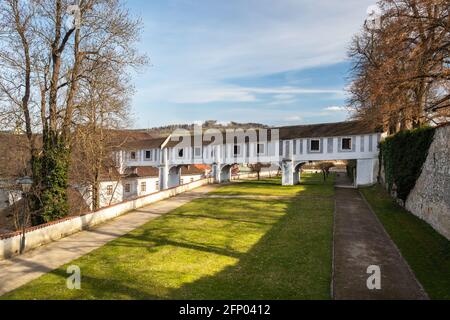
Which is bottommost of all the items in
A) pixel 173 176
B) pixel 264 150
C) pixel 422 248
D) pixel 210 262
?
pixel 210 262

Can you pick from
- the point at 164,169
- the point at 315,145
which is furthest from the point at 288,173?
the point at 164,169

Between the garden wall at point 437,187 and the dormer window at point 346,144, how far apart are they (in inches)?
740

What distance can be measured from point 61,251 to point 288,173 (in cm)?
2830

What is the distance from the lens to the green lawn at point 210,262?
9.22 metres

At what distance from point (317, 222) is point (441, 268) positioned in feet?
24.9

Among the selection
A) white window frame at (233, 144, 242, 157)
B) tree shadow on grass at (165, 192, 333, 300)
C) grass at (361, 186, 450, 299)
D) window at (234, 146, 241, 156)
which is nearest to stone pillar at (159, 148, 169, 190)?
white window frame at (233, 144, 242, 157)

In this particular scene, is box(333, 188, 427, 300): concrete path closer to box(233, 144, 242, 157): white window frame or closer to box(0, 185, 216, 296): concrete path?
box(0, 185, 216, 296): concrete path

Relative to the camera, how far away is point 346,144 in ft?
116

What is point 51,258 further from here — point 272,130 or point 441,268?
point 272,130

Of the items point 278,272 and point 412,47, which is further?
point 412,47

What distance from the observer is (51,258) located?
12.6 meters

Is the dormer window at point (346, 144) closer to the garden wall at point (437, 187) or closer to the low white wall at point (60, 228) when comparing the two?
the garden wall at point (437, 187)

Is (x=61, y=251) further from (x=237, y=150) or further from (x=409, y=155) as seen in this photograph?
(x=237, y=150)
